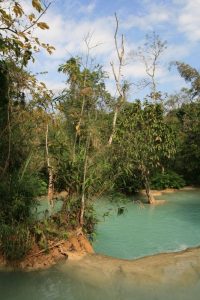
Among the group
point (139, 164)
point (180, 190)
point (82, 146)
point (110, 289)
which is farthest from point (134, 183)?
point (110, 289)

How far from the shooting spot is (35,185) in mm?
6305

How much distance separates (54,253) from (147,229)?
13.4ft

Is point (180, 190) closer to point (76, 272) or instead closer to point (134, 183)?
point (134, 183)

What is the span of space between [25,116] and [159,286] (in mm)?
3335

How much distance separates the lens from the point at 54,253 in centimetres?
585

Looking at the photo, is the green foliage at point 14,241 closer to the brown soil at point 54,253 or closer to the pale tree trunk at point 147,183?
the brown soil at point 54,253

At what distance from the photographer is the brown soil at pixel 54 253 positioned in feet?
18.3

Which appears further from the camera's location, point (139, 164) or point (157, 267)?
point (139, 164)

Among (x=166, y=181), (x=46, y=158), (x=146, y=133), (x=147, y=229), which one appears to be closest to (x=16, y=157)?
(x=46, y=158)

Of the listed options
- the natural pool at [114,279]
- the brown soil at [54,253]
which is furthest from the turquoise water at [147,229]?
the brown soil at [54,253]

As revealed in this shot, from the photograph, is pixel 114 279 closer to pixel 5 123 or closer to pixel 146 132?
pixel 5 123

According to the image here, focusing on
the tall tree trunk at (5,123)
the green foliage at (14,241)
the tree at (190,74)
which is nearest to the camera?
the green foliage at (14,241)

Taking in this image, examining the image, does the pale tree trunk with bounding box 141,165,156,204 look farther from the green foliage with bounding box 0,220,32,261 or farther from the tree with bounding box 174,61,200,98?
the tree with bounding box 174,61,200,98

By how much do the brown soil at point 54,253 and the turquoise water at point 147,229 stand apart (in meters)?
0.80
